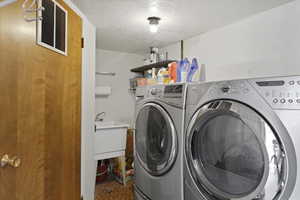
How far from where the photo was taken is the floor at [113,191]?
2.40 metres

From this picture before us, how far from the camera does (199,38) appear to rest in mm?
2359

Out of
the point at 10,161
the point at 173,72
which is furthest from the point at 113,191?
the point at 10,161

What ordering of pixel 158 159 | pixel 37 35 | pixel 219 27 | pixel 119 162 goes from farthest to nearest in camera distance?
pixel 119 162 → pixel 219 27 → pixel 158 159 → pixel 37 35

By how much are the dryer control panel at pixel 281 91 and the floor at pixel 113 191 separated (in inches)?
83.6

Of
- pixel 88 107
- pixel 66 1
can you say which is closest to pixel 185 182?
pixel 88 107

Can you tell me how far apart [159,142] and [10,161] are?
40.9 inches

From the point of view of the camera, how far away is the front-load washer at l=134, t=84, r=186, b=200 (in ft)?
4.50

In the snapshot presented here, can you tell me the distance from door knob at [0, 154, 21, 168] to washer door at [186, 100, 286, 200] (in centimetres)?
99

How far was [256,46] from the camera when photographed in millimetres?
1771

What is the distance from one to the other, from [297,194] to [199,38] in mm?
1954

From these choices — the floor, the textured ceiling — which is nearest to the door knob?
the textured ceiling

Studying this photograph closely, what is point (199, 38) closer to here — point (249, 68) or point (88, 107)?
point (249, 68)

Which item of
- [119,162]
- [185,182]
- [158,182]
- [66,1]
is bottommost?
[119,162]

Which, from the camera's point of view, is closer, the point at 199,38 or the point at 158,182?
the point at 158,182
